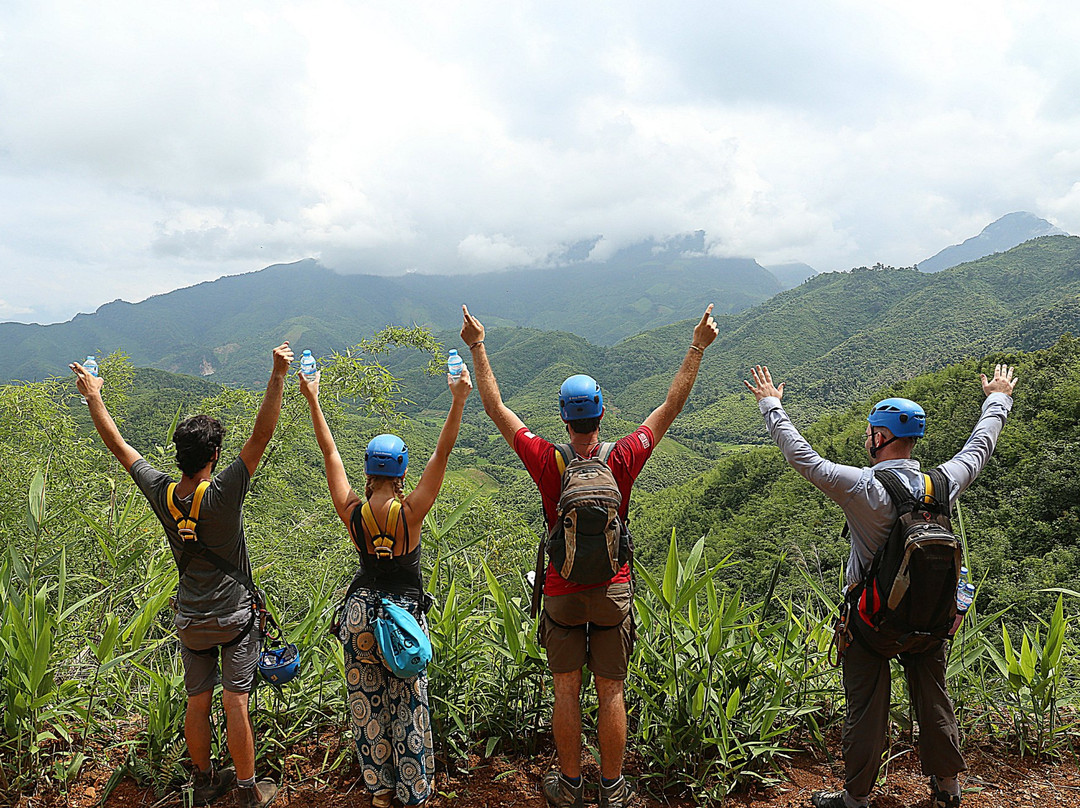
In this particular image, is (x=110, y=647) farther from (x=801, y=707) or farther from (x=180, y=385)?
(x=180, y=385)

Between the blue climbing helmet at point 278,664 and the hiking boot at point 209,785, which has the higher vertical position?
the blue climbing helmet at point 278,664

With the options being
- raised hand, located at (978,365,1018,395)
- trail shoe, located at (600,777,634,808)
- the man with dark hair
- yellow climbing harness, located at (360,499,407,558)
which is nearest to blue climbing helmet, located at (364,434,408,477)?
yellow climbing harness, located at (360,499,407,558)

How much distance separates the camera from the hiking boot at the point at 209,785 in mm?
2223

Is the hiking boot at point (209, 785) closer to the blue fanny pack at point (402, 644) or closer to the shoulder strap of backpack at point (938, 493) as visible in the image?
the blue fanny pack at point (402, 644)

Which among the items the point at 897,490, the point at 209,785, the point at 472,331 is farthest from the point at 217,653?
Result: the point at 897,490

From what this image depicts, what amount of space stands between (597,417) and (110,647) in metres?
2.03

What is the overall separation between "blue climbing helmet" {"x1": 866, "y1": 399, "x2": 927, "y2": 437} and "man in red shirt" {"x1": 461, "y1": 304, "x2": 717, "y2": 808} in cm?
88

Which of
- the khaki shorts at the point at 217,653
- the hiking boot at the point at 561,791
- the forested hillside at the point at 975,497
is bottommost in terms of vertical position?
the forested hillside at the point at 975,497

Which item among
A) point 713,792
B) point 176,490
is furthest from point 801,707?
point 176,490

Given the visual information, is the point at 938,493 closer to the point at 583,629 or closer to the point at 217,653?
the point at 583,629

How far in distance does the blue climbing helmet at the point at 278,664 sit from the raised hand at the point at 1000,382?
3.09m

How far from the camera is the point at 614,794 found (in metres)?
2.13

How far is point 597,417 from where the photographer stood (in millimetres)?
2289

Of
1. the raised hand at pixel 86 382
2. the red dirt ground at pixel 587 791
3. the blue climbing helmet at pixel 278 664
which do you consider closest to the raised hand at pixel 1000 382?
the red dirt ground at pixel 587 791
